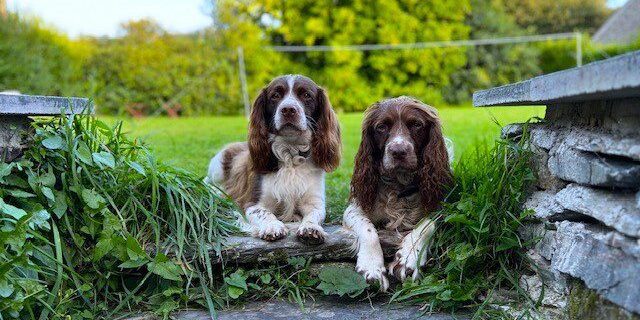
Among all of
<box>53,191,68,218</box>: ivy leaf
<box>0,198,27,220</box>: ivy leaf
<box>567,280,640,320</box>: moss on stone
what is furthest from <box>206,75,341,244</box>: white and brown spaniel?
<box>567,280,640,320</box>: moss on stone

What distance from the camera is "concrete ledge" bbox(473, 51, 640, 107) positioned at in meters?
1.84

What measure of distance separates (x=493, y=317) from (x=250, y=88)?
51.9 ft

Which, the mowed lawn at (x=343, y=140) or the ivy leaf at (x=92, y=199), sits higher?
the ivy leaf at (x=92, y=199)

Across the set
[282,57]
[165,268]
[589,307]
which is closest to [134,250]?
[165,268]

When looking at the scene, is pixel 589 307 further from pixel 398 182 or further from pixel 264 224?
pixel 264 224

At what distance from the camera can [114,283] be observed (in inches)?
119

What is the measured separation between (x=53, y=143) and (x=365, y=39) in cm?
1924

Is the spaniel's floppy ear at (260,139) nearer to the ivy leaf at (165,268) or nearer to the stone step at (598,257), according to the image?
the ivy leaf at (165,268)

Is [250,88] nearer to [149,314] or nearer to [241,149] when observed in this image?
[241,149]

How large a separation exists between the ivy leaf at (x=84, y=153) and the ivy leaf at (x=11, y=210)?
18.8 inches

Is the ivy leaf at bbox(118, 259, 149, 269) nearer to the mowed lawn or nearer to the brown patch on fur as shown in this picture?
the mowed lawn

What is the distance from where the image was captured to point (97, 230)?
10.0 feet

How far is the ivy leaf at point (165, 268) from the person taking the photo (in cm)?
299

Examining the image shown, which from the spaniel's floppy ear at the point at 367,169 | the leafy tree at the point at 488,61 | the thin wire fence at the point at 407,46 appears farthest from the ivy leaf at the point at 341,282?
the leafy tree at the point at 488,61
